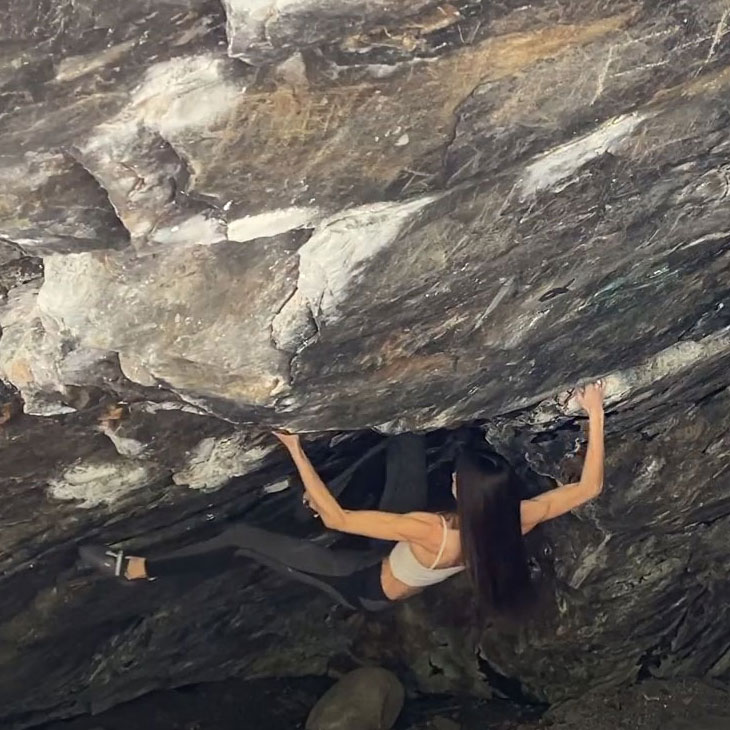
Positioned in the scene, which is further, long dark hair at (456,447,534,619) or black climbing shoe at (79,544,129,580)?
black climbing shoe at (79,544,129,580)

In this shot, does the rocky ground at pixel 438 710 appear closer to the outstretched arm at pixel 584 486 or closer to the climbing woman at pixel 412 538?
the climbing woman at pixel 412 538

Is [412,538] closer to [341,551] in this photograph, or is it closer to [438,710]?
[341,551]

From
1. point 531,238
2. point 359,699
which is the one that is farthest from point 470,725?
point 531,238

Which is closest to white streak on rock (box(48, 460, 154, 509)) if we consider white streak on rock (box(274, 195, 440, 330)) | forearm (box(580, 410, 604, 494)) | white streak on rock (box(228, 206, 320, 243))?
white streak on rock (box(274, 195, 440, 330))

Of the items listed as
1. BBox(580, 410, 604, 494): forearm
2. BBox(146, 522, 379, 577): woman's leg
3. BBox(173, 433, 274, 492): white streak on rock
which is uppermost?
BBox(173, 433, 274, 492): white streak on rock

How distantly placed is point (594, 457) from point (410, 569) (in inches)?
37.5

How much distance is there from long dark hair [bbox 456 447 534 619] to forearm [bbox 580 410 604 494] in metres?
0.30

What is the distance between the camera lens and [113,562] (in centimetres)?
424

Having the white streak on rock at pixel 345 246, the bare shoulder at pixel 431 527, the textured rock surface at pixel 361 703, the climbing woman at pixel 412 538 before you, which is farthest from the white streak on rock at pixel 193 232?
the textured rock surface at pixel 361 703

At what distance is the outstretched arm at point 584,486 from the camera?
147 inches

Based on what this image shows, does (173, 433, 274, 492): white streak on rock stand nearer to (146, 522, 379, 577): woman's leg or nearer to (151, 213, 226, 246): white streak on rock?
(146, 522, 379, 577): woman's leg

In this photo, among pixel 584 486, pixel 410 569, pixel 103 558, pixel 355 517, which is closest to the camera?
pixel 355 517

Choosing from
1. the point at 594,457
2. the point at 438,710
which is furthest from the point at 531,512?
the point at 438,710

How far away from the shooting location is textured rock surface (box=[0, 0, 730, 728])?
5.94ft
